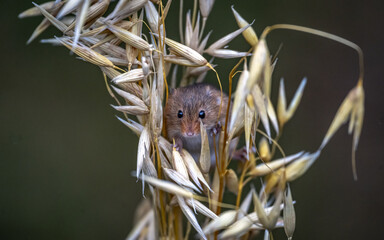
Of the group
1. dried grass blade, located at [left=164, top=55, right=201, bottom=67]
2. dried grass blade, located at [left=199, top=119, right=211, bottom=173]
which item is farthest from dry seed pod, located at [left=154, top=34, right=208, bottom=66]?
dried grass blade, located at [left=199, top=119, right=211, bottom=173]

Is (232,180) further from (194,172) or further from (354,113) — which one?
(354,113)

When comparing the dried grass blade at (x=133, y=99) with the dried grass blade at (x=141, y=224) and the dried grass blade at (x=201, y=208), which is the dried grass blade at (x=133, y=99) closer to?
the dried grass blade at (x=201, y=208)

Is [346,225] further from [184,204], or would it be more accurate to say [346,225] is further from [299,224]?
[184,204]

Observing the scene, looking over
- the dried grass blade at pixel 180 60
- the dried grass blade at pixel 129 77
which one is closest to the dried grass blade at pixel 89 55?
the dried grass blade at pixel 129 77

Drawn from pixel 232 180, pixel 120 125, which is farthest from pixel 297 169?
pixel 120 125

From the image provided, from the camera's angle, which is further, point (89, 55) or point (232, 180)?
point (232, 180)

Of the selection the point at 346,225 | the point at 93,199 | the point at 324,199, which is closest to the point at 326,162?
the point at 324,199
